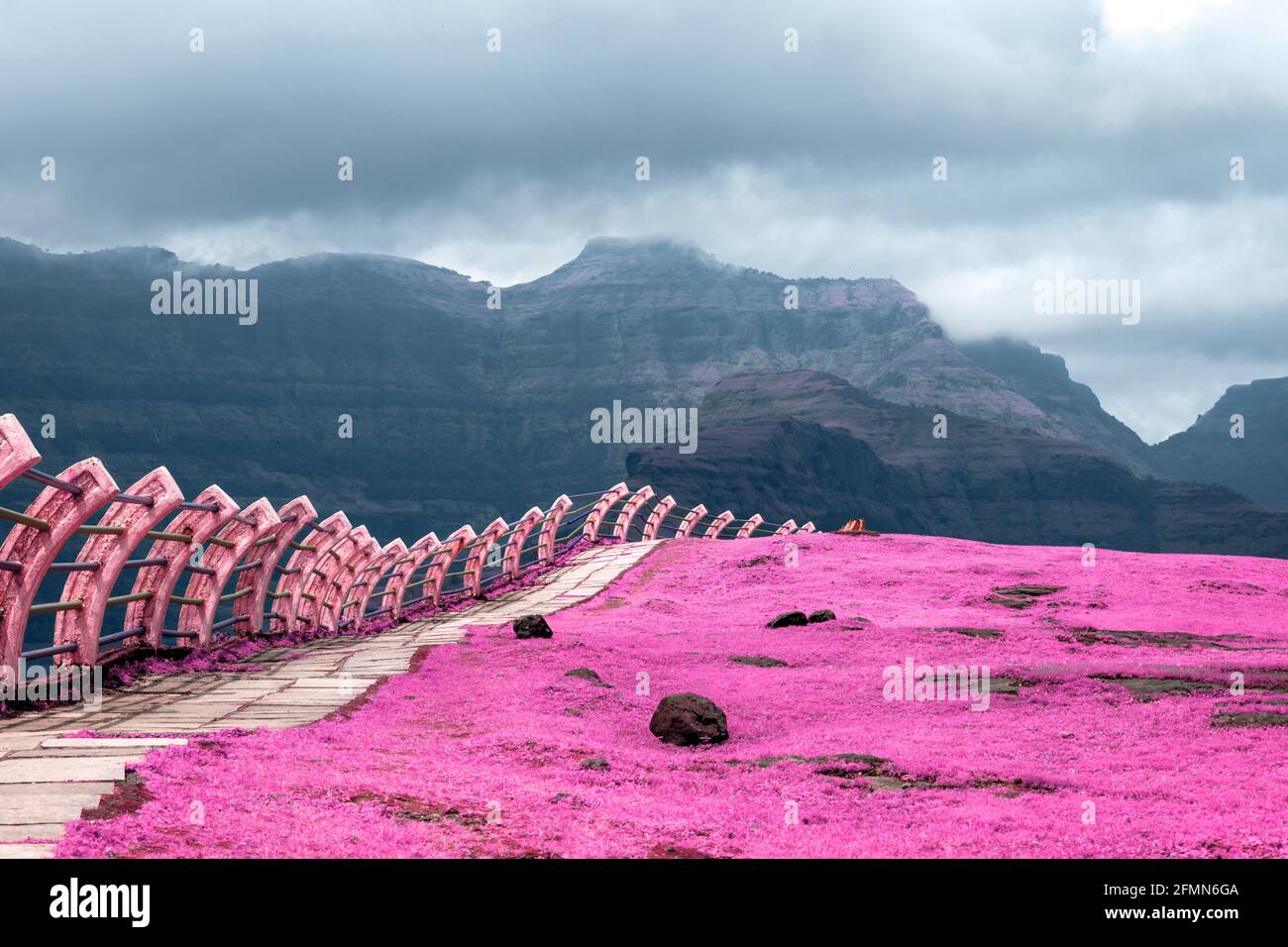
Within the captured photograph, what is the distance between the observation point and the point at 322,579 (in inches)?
877

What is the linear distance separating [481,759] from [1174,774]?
5.89 meters

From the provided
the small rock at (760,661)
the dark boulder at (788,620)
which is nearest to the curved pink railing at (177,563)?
the small rock at (760,661)

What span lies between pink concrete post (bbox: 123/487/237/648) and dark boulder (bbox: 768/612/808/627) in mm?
9482

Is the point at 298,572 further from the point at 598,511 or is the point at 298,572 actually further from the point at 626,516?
the point at 626,516

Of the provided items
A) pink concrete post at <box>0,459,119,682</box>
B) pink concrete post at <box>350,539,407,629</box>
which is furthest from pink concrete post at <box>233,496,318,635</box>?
pink concrete post at <box>0,459,119,682</box>

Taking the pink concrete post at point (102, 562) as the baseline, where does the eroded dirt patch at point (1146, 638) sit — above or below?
below

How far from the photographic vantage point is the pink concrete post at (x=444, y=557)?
2586cm

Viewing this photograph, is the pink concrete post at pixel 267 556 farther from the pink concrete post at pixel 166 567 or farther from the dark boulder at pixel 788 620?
the dark boulder at pixel 788 620

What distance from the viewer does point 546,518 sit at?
3322cm

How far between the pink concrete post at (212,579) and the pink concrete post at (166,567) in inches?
33.4
